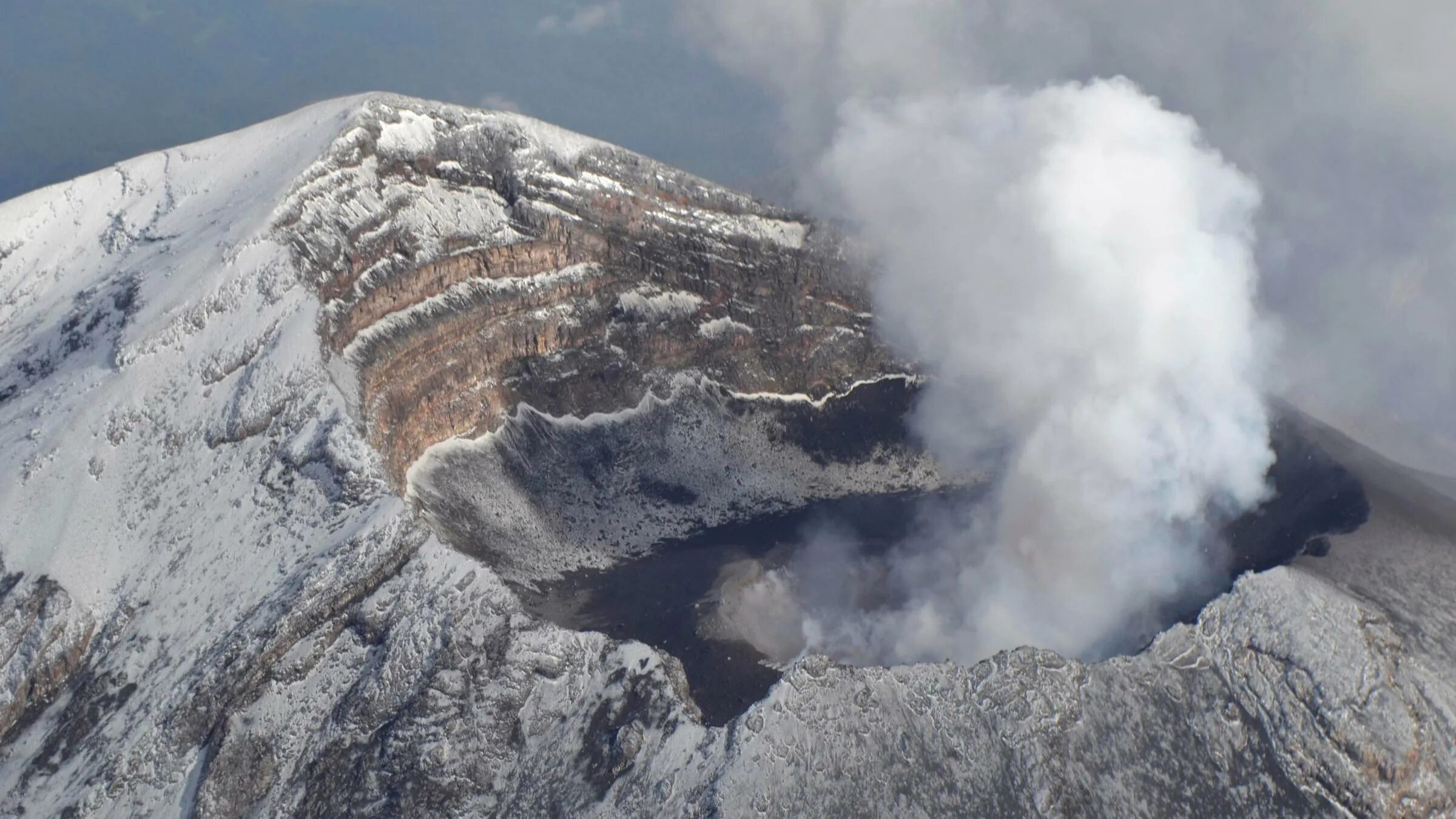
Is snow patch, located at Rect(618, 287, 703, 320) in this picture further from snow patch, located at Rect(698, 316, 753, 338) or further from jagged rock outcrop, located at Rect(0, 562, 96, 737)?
jagged rock outcrop, located at Rect(0, 562, 96, 737)

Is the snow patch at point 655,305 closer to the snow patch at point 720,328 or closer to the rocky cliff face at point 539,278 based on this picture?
the rocky cliff face at point 539,278

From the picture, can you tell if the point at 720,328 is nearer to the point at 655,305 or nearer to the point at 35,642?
the point at 655,305

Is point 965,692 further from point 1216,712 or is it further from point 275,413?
point 275,413

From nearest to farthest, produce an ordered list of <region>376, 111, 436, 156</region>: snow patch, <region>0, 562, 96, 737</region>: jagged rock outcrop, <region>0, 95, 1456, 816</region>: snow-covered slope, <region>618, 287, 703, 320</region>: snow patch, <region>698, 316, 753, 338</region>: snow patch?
<region>0, 95, 1456, 816</region>: snow-covered slope, <region>0, 562, 96, 737</region>: jagged rock outcrop, <region>376, 111, 436, 156</region>: snow patch, <region>618, 287, 703, 320</region>: snow patch, <region>698, 316, 753, 338</region>: snow patch

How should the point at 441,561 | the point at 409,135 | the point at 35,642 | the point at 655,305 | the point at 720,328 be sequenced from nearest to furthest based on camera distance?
the point at 35,642 → the point at 441,561 → the point at 409,135 → the point at 655,305 → the point at 720,328

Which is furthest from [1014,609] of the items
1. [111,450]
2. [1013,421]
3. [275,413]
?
[111,450]

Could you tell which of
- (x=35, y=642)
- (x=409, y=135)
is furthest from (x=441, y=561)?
(x=409, y=135)

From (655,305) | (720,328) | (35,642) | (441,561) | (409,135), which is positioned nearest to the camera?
(35,642)

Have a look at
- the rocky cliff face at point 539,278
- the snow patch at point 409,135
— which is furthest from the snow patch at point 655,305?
the snow patch at point 409,135

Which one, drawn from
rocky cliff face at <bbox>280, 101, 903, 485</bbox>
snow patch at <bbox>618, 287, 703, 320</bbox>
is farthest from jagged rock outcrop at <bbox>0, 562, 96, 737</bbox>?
snow patch at <bbox>618, 287, 703, 320</bbox>
